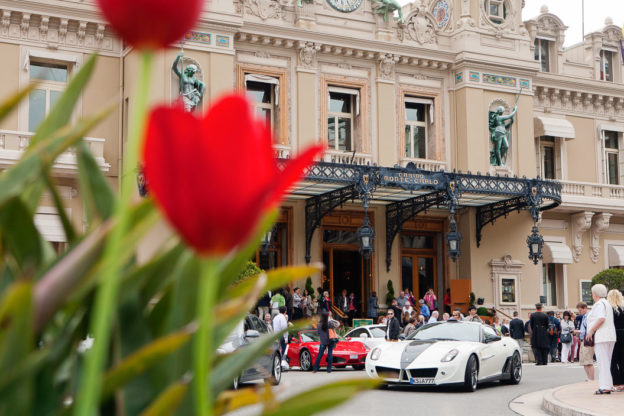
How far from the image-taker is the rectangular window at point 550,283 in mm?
33938

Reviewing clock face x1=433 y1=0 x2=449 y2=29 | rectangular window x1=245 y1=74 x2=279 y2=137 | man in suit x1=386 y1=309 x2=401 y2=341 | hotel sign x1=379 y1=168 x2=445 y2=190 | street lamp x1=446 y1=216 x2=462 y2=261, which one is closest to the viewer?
man in suit x1=386 y1=309 x2=401 y2=341

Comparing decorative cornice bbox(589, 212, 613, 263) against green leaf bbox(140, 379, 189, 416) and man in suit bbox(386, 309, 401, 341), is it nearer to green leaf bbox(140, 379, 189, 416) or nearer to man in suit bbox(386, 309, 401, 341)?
man in suit bbox(386, 309, 401, 341)

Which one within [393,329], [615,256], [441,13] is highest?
[441,13]

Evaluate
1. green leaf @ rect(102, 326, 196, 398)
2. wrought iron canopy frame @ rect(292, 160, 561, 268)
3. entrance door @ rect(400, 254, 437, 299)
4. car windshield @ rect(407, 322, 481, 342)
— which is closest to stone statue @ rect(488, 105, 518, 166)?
wrought iron canopy frame @ rect(292, 160, 561, 268)

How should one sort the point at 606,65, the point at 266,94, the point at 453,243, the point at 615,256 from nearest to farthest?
the point at 453,243, the point at 266,94, the point at 615,256, the point at 606,65

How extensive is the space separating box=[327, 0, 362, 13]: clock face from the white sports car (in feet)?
51.7

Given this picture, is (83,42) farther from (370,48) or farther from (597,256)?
(597,256)

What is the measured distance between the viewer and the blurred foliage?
1.21m

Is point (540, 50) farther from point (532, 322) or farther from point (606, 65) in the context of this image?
point (532, 322)

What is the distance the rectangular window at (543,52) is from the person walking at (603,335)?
2330 cm

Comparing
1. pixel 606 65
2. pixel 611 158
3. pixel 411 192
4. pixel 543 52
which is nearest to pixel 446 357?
pixel 411 192

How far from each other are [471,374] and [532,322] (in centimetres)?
889

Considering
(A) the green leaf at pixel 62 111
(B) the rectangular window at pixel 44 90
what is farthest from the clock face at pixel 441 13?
(A) the green leaf at pixel 62 111

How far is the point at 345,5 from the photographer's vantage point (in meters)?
29.8
